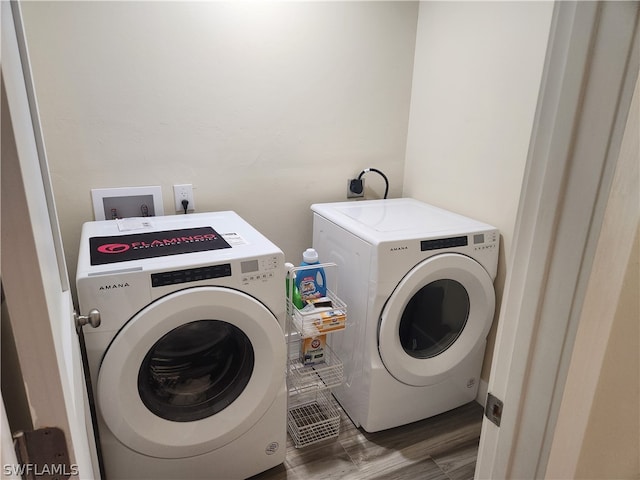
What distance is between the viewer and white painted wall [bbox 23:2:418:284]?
5.00ft

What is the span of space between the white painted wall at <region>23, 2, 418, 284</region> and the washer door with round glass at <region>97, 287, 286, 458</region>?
643mm

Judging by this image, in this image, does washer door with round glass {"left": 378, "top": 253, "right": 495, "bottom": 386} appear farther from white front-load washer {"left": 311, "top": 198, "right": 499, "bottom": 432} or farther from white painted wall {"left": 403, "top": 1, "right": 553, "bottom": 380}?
white painted wall {"left": 403, "top": 1, "right": 553, "bottom": 380}

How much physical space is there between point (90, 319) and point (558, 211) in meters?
1.08

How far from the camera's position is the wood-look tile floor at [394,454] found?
5.17ft

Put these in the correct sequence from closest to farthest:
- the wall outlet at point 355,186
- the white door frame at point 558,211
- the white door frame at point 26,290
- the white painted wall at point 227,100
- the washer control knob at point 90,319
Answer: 1. the white door frame at point 26,290
2. the white door frame at point 558,211
3. the washer control knob at point 90,319
4. the white painted wall at point 227,100
5. the wall outlet at point 355,186

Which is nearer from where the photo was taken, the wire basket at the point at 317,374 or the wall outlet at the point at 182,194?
the wire basket at the point at 317,374

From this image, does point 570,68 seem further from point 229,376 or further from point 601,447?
point 229,376

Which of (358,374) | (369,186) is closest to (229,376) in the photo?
(358,374)

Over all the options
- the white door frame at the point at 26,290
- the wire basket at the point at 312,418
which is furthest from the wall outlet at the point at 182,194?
the white door frame at the point at 26,290

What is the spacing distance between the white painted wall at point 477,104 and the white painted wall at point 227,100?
0.42ft

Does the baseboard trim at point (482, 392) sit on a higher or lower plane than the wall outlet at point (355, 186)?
lower

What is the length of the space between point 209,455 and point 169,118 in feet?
4.03

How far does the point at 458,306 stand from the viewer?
176 centimetres

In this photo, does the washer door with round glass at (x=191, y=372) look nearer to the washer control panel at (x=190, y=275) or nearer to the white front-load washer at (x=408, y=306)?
the washer control panel at (x=190, y=275)
